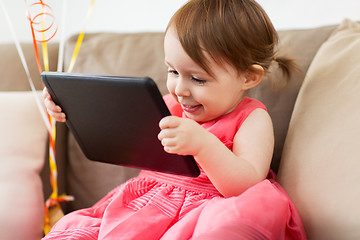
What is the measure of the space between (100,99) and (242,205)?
12.6 inches

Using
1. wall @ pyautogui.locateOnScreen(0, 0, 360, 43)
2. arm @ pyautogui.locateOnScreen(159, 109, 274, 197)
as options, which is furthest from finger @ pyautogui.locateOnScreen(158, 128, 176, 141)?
wall @ pyautogui.locateOnScreen(0, 0, 360, 43)

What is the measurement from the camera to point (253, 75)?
0.79 metres

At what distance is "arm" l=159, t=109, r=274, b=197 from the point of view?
0.62 metres

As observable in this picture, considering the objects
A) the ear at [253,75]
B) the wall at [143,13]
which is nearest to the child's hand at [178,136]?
the ear at [253,75]

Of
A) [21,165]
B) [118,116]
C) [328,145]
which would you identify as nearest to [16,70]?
[21,165]

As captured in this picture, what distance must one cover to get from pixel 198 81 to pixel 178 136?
172 mm

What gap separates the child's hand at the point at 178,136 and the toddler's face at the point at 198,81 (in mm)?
124

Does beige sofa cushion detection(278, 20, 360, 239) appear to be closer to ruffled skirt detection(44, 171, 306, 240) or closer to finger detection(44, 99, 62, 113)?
ruffled skirt detection(44, 171, 306, 240)

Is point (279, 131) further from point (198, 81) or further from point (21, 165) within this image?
point (21, 165)

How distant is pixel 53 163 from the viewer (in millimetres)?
1069

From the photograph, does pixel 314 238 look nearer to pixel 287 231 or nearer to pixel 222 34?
pixel 287 231

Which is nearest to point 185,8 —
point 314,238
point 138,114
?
point 138,114

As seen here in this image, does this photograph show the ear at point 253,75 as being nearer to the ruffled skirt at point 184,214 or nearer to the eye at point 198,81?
the eye at point 198,81

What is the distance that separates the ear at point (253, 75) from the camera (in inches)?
30.5
